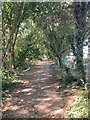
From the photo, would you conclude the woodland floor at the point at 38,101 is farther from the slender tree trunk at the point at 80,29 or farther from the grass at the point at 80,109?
the slender tree trunk at the point at 80,29

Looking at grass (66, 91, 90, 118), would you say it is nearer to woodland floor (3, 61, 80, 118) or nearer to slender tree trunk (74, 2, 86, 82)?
woodland floor (3, 61, 80, 118)

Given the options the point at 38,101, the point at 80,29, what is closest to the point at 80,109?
the point at 38,101

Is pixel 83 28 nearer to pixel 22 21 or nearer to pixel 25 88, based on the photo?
pixel 25 88

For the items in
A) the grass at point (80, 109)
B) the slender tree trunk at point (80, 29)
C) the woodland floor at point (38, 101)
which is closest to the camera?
the grass at point (80, 109)

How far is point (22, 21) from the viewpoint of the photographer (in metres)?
5.96

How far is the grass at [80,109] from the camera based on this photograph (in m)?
2.81

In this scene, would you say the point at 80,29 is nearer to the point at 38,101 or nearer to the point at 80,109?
the point at 38,101

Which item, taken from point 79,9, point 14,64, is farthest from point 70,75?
point 14,64

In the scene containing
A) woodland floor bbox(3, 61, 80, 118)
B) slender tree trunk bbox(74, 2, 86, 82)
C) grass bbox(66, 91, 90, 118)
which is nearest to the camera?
grass bbox(66, 91, 90, 118)

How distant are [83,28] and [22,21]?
2187 mm

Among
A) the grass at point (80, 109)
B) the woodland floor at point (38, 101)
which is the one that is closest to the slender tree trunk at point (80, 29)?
the woodland floor at point (38, 101)

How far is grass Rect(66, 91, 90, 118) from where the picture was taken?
2807 millimetres

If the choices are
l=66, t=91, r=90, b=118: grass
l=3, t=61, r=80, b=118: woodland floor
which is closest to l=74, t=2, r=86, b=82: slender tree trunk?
l=3, t=61, r=80, b=118: woodland floor

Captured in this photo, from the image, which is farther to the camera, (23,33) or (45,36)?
(23,33)
